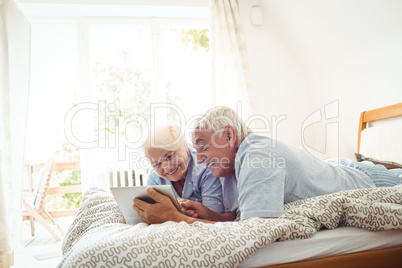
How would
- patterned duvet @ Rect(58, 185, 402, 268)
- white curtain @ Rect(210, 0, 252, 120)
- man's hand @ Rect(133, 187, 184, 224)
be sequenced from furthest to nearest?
white curtain @ Rect(210, 0, 252, 120) → man's hand @ Rect(133, 187, 184, 224) → patterned duvet @ Rect(58, 185, 402, 268)

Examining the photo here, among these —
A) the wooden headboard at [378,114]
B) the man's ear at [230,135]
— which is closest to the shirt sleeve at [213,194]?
the man's ear at [230,135]

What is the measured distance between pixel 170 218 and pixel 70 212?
4.06 m

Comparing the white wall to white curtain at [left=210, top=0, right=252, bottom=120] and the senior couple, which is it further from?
the senior couple

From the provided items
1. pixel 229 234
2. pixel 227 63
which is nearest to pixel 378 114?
pixel 227 63

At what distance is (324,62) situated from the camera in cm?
348

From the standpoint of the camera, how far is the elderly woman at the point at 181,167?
66.0 inches

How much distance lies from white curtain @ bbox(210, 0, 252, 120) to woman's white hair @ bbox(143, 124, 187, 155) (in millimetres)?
1959

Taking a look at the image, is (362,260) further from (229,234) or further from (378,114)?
(378,114)

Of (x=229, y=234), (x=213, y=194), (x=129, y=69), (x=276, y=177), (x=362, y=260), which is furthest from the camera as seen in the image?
(x=129, y=69)

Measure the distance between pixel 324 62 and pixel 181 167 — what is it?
236 cm

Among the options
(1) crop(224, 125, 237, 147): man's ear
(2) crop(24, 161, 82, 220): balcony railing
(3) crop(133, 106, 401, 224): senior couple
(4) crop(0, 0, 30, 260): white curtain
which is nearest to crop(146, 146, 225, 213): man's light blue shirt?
(3) crop(133, 106, 401, 224): senior couple

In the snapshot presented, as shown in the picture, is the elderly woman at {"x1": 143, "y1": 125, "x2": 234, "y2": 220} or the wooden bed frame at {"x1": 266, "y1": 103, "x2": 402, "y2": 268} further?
the elderly woman at {"x1": 143, "y1": 125, "x2": 234, "y2": 220}

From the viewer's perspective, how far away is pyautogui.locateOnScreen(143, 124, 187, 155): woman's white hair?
173cm

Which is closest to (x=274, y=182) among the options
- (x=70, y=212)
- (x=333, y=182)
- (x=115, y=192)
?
(x=333, y=182)
